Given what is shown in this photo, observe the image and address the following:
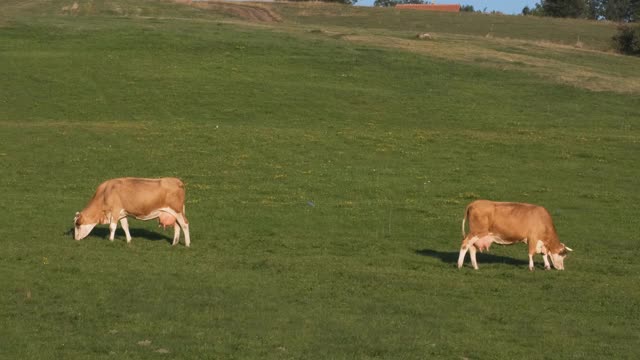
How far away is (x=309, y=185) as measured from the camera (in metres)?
36.2

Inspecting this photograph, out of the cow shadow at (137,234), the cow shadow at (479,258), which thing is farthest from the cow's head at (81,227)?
the cow shadow at (479,258)

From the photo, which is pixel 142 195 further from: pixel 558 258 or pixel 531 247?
pixel 558 258

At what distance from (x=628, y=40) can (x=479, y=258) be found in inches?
2640

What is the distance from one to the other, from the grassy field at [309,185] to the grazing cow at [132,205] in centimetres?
58

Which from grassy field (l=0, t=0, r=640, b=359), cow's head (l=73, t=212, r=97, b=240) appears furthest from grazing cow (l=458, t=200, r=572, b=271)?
cow's head (l=73, t=212, r=97, b=240)

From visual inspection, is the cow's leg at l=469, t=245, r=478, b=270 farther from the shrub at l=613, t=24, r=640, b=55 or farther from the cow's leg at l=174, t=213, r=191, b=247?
the shrub at l=613, t=24, r=640, b=55

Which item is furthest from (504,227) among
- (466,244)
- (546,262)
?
(546,262)

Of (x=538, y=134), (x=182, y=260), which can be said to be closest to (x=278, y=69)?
(x=538, y=134)

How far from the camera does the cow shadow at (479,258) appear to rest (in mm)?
25125

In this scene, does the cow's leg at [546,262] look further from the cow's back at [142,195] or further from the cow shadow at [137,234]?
the cow shadow at [137,234]

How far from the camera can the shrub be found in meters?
87.1

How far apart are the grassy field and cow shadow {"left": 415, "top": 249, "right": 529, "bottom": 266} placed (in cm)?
9

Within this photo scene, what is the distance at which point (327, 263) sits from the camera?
24.3 m

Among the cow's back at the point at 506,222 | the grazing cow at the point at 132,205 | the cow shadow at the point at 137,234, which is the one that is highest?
the cow's back at the point at 506,222
